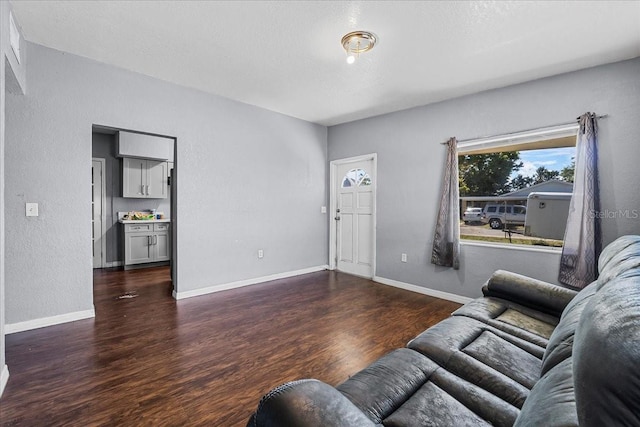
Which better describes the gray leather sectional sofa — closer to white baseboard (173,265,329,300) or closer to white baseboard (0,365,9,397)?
white baseboard (0,365,9,397)

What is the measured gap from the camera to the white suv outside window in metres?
3.45

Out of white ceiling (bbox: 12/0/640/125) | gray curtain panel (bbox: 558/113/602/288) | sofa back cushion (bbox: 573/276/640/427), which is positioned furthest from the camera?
gray curtain panel (bbox: 558/113/602/288)

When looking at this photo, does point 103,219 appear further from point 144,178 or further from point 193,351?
point 193,351

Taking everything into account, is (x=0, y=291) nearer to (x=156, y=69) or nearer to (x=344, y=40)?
(x=156, y=69)

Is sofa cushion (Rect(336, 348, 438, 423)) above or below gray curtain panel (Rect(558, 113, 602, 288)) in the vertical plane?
below

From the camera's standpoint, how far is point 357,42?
101 inches

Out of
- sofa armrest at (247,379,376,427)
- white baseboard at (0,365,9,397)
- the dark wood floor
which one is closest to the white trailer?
the dark wood floor

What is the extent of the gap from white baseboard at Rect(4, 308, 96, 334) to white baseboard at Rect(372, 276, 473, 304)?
11.7ft

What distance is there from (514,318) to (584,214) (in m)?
1.73

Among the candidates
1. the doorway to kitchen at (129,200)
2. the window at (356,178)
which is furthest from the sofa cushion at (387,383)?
the doorway to kitchen at (129,200)

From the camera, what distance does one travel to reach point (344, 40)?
252 cm

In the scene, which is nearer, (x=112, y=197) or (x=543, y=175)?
(x=543, y=175)

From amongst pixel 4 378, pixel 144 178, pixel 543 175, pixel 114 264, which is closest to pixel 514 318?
pixel 543 175

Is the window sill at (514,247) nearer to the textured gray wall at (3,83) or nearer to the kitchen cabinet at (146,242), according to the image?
the textured gray wall at (3,83)
